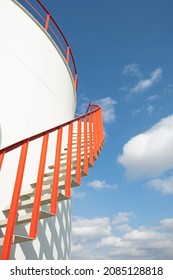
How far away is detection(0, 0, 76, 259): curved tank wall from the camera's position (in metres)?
4.64

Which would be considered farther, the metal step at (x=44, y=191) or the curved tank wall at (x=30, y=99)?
the curved tank wall at (x=30, y=99)

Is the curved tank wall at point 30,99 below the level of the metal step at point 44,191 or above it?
above

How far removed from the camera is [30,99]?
17.8ft

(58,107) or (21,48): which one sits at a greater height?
(21,48)

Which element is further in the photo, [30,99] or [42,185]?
[30,99]

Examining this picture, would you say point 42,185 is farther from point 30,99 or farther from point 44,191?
point 30,99

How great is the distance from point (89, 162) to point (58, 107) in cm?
217

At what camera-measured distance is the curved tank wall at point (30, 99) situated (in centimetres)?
464

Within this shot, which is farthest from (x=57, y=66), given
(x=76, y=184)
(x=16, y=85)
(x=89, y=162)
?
(x=76, y=184)

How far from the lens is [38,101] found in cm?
566

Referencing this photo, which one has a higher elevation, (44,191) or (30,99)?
(30,99)

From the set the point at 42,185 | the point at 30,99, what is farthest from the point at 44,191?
the point at 30,99
